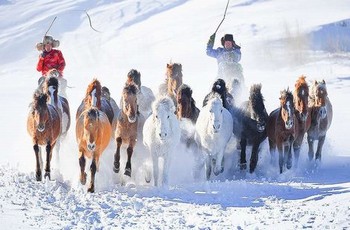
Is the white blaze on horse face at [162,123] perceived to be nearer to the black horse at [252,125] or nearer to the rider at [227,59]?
the black horse at [252,125]

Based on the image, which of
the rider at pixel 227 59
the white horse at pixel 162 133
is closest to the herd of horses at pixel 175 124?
the white horse at pixel 162 133

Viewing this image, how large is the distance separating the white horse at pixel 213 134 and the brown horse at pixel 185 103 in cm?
27

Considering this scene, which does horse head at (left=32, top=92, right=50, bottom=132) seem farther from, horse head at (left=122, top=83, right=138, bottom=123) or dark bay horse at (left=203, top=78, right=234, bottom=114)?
dark bay horse at (left=203, top=78, right=234, bottom=114)

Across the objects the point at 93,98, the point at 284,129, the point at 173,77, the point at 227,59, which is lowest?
the point at 284,129

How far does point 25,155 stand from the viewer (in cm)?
1285

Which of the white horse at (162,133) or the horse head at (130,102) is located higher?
the horse head at (130,102)

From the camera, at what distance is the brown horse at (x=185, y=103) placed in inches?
423

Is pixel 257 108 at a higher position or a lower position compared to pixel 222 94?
lower

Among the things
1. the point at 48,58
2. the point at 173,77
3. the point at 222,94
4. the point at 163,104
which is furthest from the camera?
the point at 48,58

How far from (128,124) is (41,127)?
149cm

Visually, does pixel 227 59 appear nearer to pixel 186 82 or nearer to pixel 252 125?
pixel 252 125

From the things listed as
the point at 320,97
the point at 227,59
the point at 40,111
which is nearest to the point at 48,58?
the point at 40,111

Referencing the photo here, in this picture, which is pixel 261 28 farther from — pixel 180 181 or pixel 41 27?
pixel 180 181

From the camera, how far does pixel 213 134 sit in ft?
34.2
